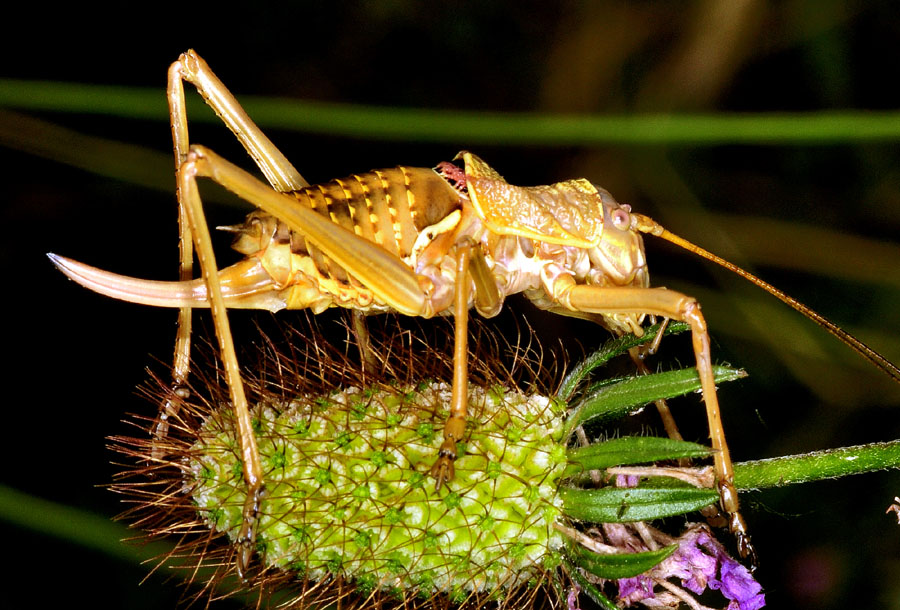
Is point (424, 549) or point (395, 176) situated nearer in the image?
point (424, 549)

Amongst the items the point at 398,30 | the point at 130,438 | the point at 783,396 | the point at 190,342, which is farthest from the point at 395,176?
the point at 783,396

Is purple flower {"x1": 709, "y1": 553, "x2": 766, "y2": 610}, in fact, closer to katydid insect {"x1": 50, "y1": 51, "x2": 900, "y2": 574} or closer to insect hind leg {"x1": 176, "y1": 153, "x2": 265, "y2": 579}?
katydid insect {"x1": 50, "y1": 51, "x2": 900, "y2": 574}

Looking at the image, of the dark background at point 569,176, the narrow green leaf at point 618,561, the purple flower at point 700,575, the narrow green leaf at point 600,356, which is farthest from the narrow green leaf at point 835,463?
the dark background at point 569,176

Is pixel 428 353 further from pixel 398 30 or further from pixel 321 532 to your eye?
pixel 398 30

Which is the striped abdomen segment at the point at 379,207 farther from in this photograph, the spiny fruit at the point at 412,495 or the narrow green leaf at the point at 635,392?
the narrow green leaf at the point at 635,392

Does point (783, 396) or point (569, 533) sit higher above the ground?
point (783, 396)

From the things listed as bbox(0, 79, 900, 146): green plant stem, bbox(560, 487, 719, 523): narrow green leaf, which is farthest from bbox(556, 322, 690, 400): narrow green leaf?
bbox(0, 79, 900, 146): green plant stem

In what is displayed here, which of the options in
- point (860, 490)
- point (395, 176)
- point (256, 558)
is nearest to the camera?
point (256, 558)
